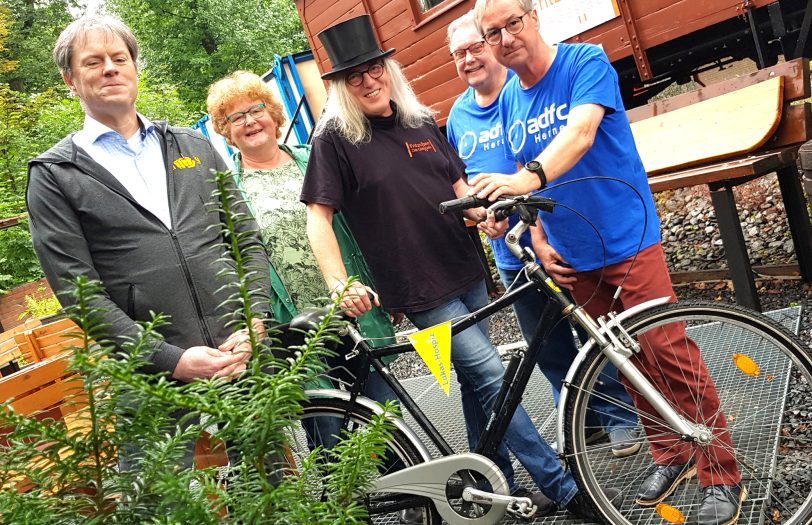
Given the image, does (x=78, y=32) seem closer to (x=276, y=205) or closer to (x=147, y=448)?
(x=276, y=205)

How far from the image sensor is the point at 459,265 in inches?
114

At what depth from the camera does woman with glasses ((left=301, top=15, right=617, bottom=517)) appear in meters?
2.76

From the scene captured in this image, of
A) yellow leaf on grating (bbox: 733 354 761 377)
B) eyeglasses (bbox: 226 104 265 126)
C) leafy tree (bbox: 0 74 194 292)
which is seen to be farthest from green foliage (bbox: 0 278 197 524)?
leafy tree (bbox: 0 74 194 292)

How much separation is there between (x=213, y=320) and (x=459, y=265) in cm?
105

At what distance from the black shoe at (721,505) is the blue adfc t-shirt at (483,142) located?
1314 mm

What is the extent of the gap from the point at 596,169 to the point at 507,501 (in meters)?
1.29

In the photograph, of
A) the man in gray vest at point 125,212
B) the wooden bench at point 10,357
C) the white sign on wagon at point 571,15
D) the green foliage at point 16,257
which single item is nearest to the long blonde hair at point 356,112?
the man in gray vest at point 125,212

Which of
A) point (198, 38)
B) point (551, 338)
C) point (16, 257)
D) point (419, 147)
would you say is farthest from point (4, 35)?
point (551, 338)

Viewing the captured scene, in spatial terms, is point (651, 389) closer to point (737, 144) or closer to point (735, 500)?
point (735, 500)

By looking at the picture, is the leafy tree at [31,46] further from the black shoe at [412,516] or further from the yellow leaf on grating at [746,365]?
the yellow leaf on grating at [746,365]

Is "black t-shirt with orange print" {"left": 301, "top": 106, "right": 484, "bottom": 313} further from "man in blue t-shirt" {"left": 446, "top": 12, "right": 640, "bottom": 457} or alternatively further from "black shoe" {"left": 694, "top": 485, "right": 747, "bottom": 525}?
"black shoe" {"left": 694, "top": 485, "right": 747, "bottom": 525}

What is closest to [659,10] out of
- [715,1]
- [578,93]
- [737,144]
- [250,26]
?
[715,1]

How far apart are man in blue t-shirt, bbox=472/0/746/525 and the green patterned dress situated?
97cm

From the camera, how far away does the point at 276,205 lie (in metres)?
3.04
